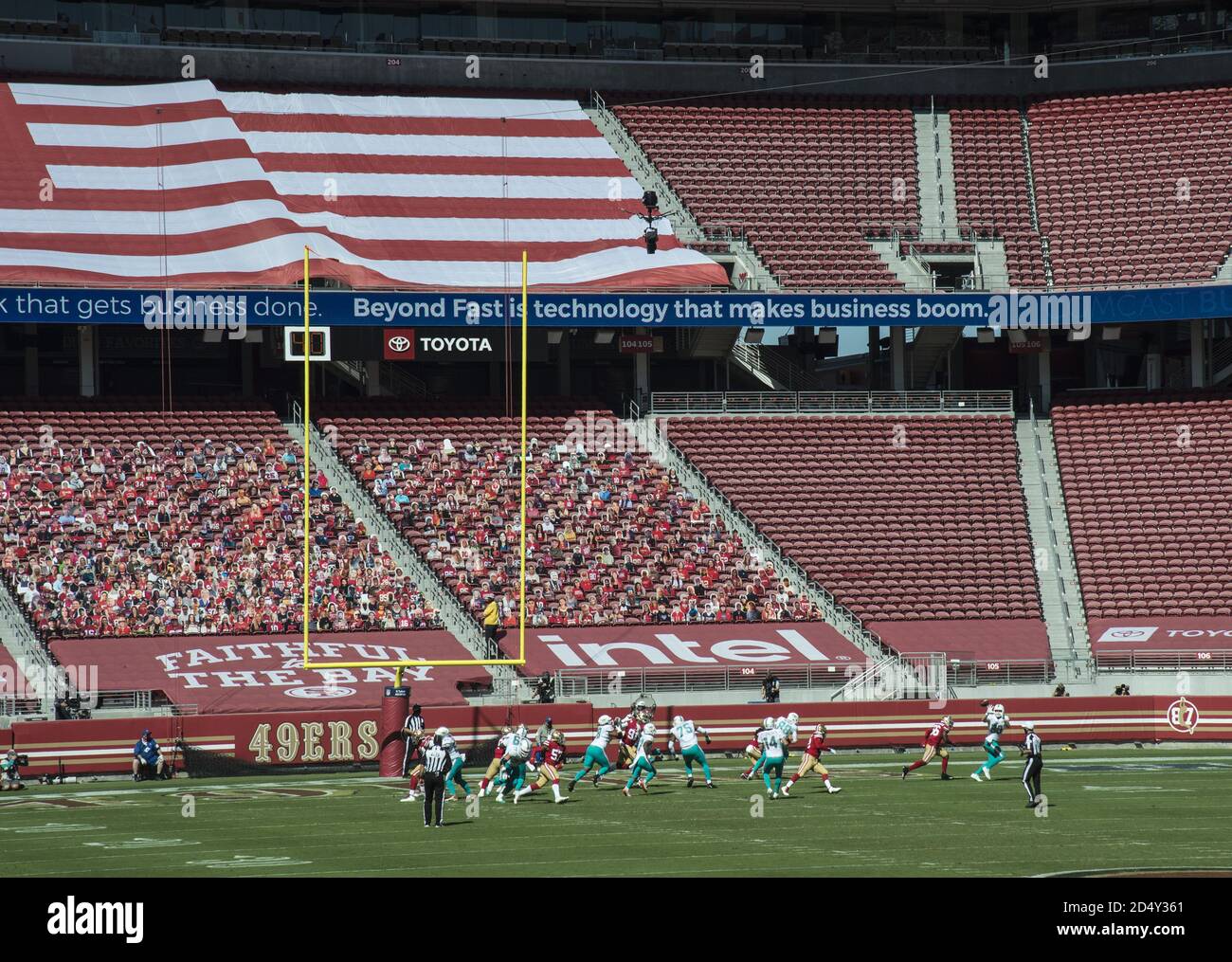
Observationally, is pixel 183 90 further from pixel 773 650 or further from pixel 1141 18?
pixel 1141 18

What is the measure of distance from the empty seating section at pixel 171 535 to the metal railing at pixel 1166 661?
1422 cm

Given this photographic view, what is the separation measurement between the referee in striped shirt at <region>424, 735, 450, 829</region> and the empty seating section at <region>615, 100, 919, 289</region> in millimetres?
26569

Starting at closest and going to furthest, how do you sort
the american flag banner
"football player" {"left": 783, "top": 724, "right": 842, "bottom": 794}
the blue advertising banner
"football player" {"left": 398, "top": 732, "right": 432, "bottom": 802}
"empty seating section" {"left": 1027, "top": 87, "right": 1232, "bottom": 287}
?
"football player" {"left": 398, "top": 732, "right": 432, "bottom": 802} → "football player" {"left": 783, "top": 724, "right": 842, "bottom": 794} → the blue advertising banner → the american flag banner → "empty seating section" {"left": 1027, "top": 87, "right": 1232, "bottom": 287}

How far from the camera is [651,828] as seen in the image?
21641mm

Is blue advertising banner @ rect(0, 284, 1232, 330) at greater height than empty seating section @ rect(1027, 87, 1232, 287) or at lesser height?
lesser

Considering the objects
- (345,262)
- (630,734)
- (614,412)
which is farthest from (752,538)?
(630,734)

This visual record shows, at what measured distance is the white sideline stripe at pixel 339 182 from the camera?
44.9 meters

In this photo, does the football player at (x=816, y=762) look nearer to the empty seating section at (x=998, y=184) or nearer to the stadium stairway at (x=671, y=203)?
the stadium stairway at (x=671, y=203)

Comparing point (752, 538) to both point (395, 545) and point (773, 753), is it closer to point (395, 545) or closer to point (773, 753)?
point (395, 545)

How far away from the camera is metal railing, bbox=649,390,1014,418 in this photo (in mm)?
44438

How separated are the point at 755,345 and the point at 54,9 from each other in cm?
2092

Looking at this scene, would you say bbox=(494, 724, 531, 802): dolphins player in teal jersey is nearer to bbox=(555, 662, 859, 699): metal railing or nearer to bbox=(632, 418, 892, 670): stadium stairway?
bbox=(555, 662, 859, 699): metal railing

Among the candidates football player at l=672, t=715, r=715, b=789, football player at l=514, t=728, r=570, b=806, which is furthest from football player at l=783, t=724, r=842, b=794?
football player at l=514, t=728, r=570, b=806

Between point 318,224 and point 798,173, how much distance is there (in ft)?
43.9
